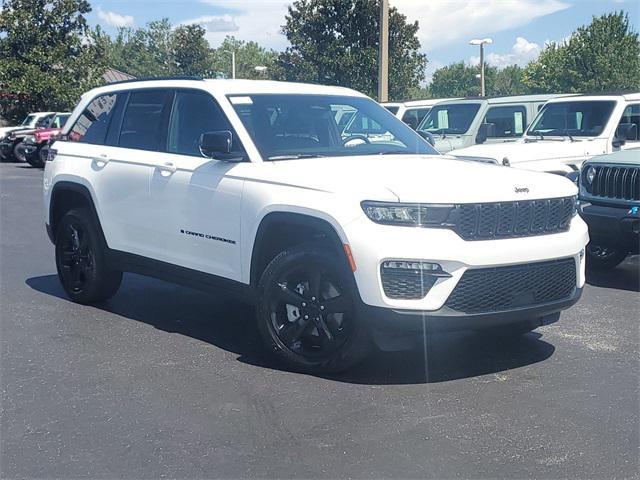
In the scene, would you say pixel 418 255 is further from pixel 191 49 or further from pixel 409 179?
pixel 191 49

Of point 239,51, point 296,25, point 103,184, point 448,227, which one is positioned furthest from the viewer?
point 239,51

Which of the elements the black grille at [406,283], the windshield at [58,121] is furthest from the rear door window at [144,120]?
the windshield at [58,121]

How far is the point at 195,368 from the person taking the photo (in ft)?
17.1

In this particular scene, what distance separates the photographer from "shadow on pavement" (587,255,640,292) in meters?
7.93

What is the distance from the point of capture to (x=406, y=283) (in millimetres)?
4539

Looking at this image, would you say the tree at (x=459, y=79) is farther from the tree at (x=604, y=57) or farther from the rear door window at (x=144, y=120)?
the rear door window at (x=144, y=120)

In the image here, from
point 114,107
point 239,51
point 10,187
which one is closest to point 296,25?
point 10,187

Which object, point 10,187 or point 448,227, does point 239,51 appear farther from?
point 448,227

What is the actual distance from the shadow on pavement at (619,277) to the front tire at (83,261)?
475 centimetres

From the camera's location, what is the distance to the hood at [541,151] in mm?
9578

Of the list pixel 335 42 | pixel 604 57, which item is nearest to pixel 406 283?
pixel 335 42

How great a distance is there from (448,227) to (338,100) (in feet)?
7.04

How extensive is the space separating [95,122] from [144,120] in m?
0.79

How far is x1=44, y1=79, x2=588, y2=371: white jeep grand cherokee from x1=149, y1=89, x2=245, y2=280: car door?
0.04 ft
